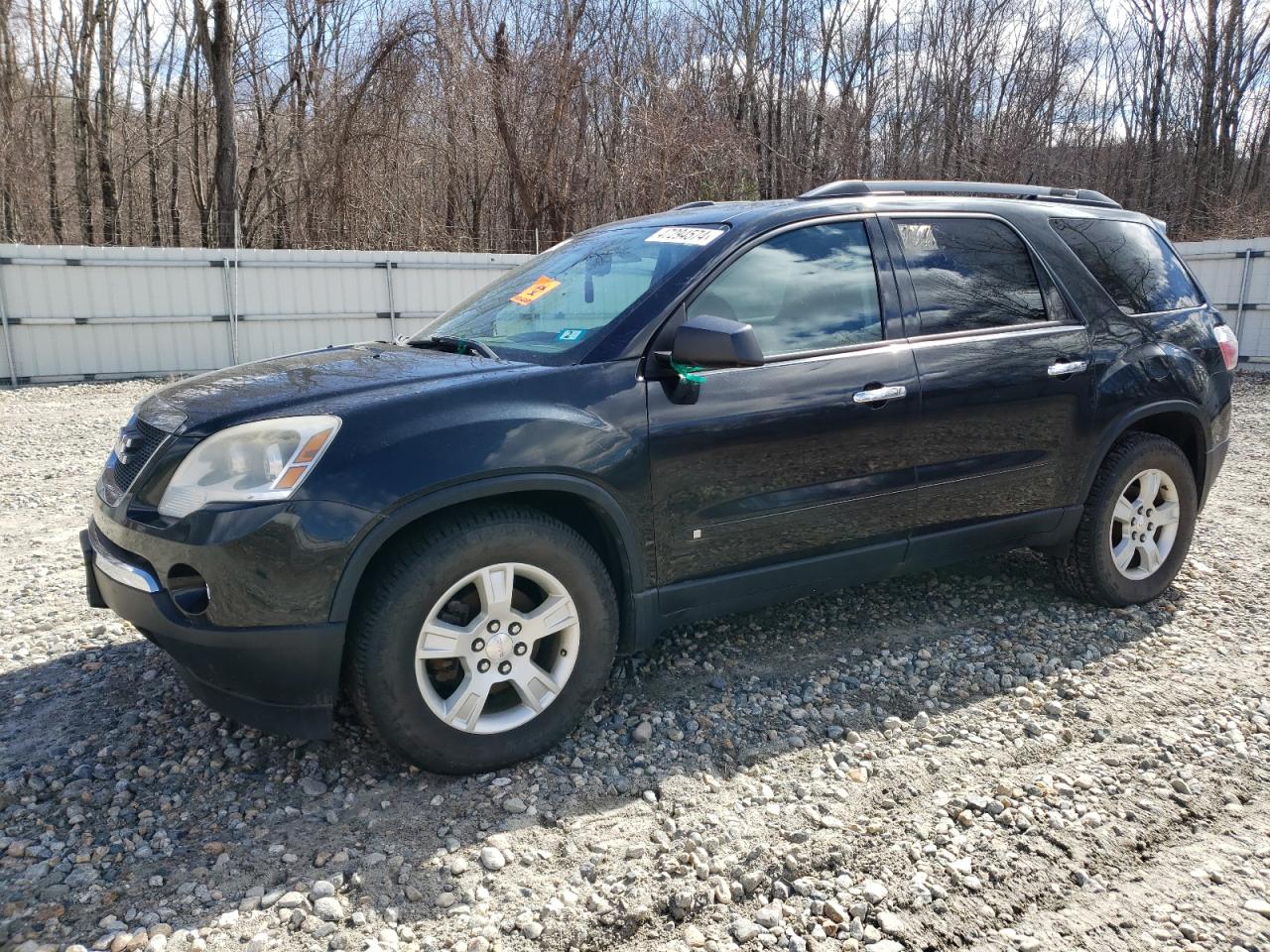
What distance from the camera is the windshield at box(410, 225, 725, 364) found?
10.8 ft

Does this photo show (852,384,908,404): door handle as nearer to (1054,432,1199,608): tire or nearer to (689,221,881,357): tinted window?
(689,221,881,357): tinted window

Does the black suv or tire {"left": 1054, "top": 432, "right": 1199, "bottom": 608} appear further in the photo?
tire {"left": 1054, "top": 432, "right": 1199, "bottom": 608}

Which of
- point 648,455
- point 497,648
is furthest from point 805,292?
point 497,648

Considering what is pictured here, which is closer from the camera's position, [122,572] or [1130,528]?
[122,572]

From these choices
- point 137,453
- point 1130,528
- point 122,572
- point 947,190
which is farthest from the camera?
point 1130,528

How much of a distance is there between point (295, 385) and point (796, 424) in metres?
1.73

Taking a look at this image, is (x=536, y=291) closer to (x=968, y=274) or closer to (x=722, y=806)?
(x=968, y=274)

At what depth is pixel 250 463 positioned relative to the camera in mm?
2688

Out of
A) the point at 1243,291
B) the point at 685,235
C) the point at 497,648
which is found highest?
the point at 1243,291

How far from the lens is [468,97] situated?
65.6 ft

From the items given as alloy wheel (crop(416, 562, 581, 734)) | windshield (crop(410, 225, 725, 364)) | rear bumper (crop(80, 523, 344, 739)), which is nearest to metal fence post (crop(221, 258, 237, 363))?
windshield (crop(410, 225, 725, 364))

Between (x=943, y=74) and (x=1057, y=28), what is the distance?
14.0 feet

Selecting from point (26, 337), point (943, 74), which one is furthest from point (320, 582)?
point (943, 74)

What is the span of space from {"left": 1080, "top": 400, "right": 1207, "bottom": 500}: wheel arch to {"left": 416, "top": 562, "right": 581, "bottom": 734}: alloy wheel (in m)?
2.60
